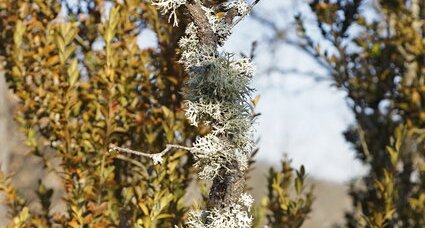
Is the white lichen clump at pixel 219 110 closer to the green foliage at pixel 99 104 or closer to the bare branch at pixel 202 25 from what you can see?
the bare branch at pixel 202 25

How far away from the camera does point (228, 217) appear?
2354mm

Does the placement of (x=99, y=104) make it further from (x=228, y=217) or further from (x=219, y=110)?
(x=228, y=217)

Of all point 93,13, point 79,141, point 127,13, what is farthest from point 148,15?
point 79,141

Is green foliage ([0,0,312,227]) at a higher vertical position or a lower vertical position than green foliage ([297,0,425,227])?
lower

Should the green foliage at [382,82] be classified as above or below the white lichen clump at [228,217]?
above

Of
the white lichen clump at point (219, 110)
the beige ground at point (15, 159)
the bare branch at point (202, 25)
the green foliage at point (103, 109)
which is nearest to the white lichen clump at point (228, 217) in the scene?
the white lichen clump at point (219, 110)

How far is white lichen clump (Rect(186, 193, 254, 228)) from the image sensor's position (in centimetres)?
234

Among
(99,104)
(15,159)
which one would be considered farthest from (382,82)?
(15,159)

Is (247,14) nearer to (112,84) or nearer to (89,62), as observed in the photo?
(112,84)

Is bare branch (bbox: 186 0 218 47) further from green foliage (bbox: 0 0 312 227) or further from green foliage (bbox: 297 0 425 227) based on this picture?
green foliage (bbox: 297 0 425 227)

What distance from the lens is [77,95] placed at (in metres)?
3.34

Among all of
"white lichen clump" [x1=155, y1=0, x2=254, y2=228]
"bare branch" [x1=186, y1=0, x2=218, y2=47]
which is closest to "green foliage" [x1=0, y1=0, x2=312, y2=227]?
"white lichen clump" [x1=155, y1=0, x2=254, y2=228]

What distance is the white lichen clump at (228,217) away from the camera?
234 cm

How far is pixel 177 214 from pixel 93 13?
1.40m
